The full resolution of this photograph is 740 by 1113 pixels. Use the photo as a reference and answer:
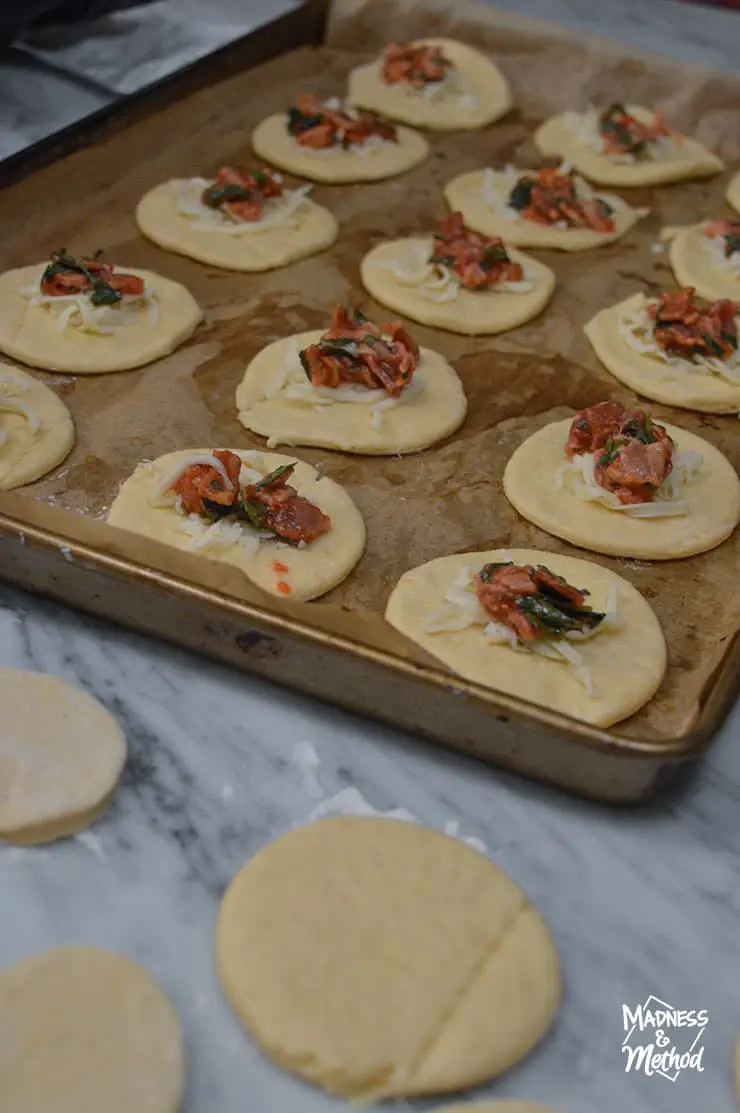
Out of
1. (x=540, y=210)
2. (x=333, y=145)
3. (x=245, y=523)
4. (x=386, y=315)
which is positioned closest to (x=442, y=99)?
(x=333, y=145)

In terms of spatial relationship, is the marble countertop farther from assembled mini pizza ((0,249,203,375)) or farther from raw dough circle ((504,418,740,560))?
assembled mini pizza ((0,249,203,375))

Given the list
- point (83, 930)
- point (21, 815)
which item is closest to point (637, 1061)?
point (83, 930)

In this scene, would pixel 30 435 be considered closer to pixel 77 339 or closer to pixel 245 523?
pixel 77 339

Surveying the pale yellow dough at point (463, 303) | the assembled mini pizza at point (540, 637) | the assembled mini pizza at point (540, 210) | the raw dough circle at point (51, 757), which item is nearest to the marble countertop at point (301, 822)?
the raw dough circle at point (51, 757)

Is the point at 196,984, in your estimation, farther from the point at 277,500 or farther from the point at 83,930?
the point at 277,500

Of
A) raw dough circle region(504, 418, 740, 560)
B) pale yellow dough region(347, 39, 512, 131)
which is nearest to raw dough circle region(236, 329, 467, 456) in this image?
raw dough circle region(504, 418, 740, 560)

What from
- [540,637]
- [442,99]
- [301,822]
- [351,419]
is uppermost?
[442,99]
